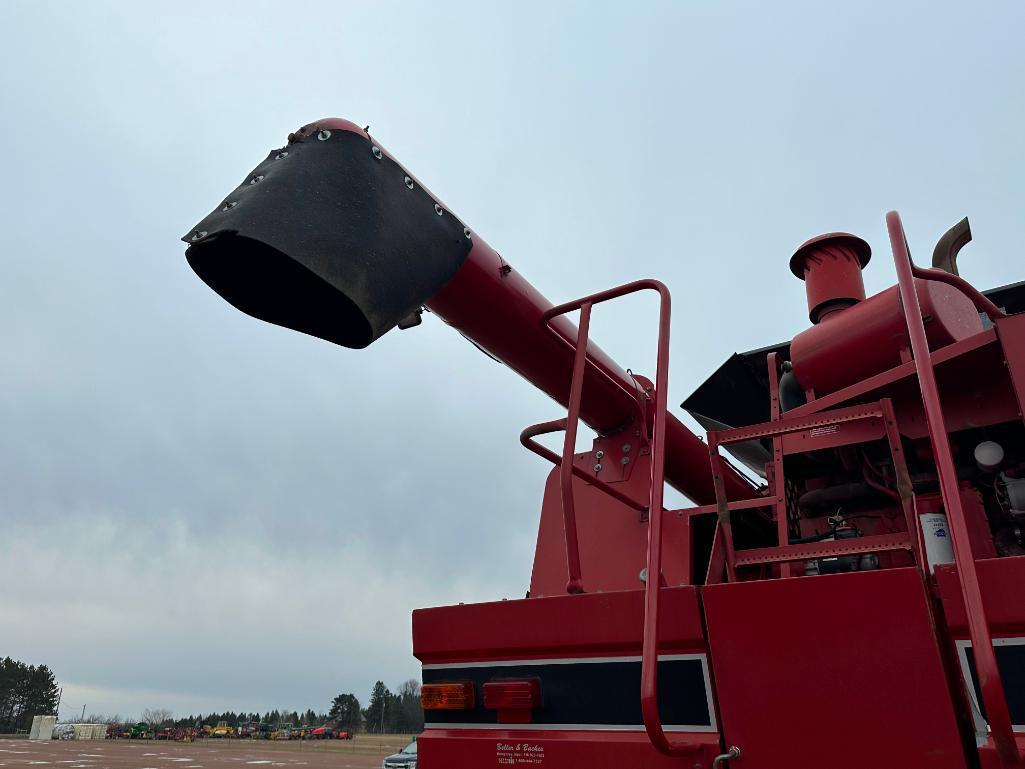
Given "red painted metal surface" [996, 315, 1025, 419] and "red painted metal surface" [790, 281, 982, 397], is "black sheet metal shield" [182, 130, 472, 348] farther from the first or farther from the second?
"red painted metal surface" [996, 315, 1025, 419]

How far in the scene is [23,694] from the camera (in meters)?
65.0

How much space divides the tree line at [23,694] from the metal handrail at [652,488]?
77.9 meters

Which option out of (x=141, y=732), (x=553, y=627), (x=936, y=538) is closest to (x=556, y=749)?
(x=553, y=627)

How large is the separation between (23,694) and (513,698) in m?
79.8

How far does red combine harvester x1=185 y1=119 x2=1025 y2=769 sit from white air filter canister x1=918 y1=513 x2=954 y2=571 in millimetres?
12

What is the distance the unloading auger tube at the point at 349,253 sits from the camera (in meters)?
3.04

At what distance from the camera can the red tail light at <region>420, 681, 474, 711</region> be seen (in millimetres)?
3016

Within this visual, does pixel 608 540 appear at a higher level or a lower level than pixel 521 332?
lower

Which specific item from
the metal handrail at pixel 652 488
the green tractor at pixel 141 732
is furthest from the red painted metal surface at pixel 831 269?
the green tractor at pixel 141 732

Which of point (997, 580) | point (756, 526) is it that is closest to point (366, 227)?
point (997, 580)

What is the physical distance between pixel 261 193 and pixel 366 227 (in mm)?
448

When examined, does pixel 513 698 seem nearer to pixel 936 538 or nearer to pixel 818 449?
pixel 936 538

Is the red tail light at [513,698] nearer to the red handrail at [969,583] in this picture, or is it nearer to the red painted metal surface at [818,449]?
the red painted metal surface at [818,449]

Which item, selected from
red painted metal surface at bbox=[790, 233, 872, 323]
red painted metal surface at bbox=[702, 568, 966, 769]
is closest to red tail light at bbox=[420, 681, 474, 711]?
red painted metal surface at bbox=[702, 568, 966, 769]
